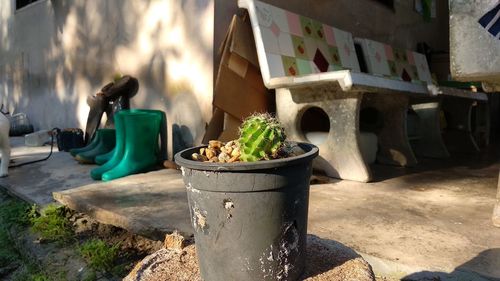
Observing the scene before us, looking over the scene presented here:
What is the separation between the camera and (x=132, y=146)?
3.24m

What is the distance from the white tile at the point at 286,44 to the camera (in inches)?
124

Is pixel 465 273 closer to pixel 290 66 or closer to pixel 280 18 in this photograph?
pixel 290 66

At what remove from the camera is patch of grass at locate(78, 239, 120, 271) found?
1785 mm

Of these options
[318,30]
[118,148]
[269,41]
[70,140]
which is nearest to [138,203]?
[118,148]

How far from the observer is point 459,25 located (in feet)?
5.10

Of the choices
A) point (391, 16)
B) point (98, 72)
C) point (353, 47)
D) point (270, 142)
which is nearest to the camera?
point (270, 142)

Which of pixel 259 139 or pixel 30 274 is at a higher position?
pixel 259 139

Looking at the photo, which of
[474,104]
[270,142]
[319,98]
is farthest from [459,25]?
Answer: [474,104]

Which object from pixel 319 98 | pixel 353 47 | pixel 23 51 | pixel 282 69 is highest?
pixel 23 51

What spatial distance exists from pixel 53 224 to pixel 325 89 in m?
2.06

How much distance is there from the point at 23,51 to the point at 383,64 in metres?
6.00

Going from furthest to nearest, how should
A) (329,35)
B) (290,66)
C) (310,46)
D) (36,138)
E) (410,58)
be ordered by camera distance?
(36,138)
(410,58)
(329,35)
(310,46)
(290,66)

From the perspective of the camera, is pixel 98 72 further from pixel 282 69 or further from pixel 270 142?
pixel 270 142

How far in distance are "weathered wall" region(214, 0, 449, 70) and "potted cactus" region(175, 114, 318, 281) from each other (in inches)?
90.5
